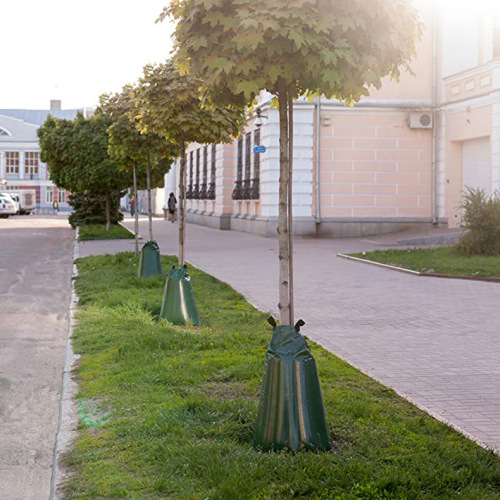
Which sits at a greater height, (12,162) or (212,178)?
(12,162)

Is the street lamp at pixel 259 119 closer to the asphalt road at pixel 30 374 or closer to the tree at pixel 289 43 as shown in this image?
the asphalt road at pixel 30 374

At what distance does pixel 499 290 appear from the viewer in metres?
13.5

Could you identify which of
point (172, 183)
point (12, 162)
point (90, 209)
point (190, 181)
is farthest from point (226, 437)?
point (12, 162)

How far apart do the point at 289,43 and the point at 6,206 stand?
183 ft

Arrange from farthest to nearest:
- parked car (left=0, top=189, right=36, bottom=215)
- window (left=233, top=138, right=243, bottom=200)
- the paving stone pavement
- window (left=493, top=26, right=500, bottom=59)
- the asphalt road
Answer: parked car (left=0, top=189, right=36, bottom=215)
window (left=233, top=138, right=243, bottom=200)
window (left=493, top=26, right=500, bottom=59)
the paving stone pavement
the asphalt road

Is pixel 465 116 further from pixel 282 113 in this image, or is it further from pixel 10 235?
pixel 282 113

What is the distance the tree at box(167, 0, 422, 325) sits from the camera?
467 centimetres

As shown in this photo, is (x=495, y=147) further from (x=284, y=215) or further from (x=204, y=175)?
(x=284, y=215)

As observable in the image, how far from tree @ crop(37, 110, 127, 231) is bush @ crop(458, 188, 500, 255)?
1135 cm

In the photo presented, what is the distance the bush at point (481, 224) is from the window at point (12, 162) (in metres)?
76.2

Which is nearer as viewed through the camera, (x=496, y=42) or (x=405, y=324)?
(x=405, y=324)


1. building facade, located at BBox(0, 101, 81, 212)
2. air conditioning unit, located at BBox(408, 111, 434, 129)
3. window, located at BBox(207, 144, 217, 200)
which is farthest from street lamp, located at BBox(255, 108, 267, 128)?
building facade, located at BBox(0, 101, 81, 212)

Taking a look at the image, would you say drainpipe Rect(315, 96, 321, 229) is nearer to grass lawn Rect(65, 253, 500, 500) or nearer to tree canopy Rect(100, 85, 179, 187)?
tree canopy Rect(100, 85, 179, 187)

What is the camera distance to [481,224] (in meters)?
17.9
